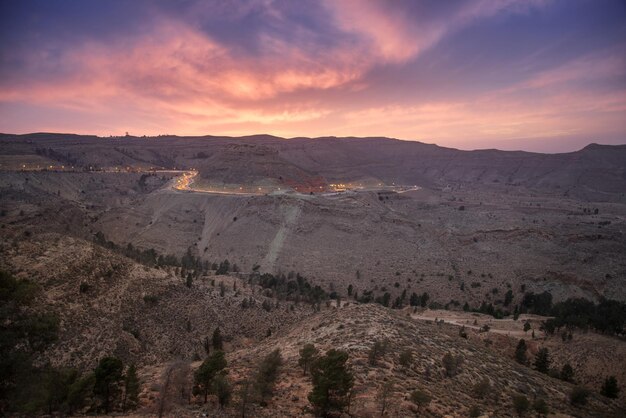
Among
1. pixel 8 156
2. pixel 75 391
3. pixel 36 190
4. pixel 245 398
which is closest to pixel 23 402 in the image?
pixel 75 391

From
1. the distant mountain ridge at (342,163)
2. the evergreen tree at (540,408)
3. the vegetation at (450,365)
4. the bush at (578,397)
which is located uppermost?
the distant mountain ridge at (342,163)

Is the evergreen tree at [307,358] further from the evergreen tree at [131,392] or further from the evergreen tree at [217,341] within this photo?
the evergreen tree at [217,341]

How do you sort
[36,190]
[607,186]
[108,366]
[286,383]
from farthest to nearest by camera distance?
[607,186] → [36,190] → [286,383] → [108,366]

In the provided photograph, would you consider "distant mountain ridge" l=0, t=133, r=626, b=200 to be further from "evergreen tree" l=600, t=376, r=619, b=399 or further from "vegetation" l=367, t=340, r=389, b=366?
"vegetation" l=367, t=340, r=389, b=366

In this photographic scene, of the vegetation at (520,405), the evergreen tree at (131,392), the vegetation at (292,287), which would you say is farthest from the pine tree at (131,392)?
the vegetation at (292,287)

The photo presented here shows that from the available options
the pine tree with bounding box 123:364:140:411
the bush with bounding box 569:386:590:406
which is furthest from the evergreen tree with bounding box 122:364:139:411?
the bush with bounding box 569:386:590:406

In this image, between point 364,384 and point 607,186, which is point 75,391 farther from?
point 607,186

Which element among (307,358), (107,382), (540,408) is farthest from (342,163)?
(107,382)

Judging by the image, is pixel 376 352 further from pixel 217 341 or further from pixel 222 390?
pixel 217 341
